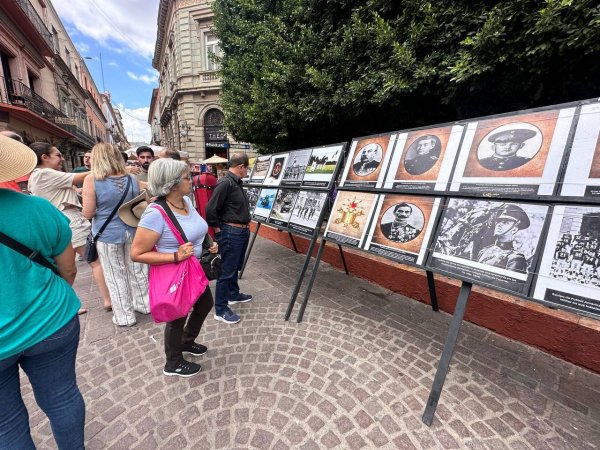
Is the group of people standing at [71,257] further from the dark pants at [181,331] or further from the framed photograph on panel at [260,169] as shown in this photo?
→ the framed photograph on panel at [260,169]

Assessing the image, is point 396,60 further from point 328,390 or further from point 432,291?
point 328,390

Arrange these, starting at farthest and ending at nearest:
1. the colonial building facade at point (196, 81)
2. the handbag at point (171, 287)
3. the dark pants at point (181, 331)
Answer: the colonial building facade at point (196, 81)
the dark pants at point (181, 331)
the handbag at point (171, 287)

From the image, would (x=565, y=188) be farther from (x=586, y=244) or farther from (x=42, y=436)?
(x=42, y=436)

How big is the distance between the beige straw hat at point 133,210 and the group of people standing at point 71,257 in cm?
28

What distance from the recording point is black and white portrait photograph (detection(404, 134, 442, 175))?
92.7 inches

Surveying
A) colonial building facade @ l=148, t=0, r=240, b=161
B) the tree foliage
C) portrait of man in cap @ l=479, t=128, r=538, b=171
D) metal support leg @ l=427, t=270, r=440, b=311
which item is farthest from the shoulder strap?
colonial building facade @ l=148, t=0, r=240, b=161

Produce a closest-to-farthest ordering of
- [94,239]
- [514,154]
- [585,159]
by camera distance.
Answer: [585,159] < [514,154] < [94,239]

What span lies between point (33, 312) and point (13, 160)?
2.16 feet

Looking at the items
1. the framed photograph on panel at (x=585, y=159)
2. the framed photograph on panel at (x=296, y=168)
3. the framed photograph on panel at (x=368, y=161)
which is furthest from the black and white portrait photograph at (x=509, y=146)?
the framed photograph on panel at (x=296, y=168)

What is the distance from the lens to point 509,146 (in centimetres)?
192

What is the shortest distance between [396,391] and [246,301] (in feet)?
6.93

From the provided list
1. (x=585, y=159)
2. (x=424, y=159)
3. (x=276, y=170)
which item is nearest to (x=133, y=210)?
(x=276, y=170)

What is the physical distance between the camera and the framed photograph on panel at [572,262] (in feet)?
4.76

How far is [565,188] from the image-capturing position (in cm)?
162
